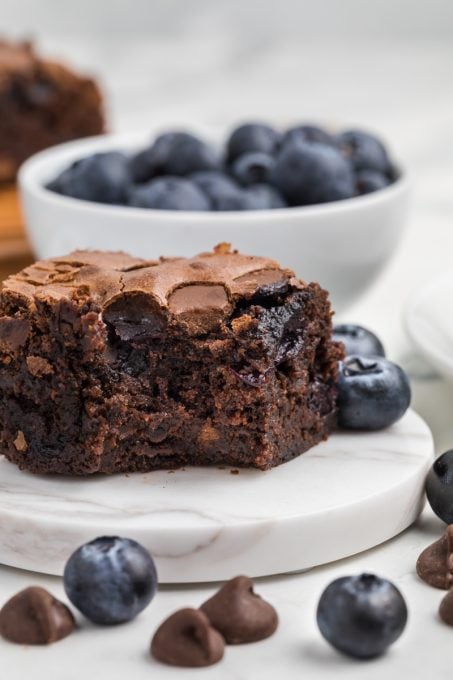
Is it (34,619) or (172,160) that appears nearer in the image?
(34,619)

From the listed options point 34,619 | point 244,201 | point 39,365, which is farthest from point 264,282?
point 244,201

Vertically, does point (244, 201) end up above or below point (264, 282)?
below

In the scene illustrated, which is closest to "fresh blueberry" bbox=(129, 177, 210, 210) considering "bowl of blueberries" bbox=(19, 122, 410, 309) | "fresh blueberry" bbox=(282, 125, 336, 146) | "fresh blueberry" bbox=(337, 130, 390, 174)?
"bowl of blueberries" bbox=(19, 122, 410, 309)

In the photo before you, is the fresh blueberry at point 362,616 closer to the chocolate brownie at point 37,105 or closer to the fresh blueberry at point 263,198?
the fresh blueberry at point 263,198

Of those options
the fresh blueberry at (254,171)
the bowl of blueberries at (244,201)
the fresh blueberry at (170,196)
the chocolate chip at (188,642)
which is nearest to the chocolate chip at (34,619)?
the chocolate chip at (188,642)

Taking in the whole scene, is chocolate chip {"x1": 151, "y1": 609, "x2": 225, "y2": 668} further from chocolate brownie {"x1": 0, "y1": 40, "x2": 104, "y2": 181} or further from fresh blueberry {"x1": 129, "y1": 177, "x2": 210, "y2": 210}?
chocolate brownie {"x1": 0, "y1": 40, "x2": 104, "y2": 181}

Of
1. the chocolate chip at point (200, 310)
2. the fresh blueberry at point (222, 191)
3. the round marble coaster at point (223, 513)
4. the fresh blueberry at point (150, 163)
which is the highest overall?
the chocolate chip at point (200, 310)

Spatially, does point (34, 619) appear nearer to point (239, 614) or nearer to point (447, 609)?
point (239, 614)
